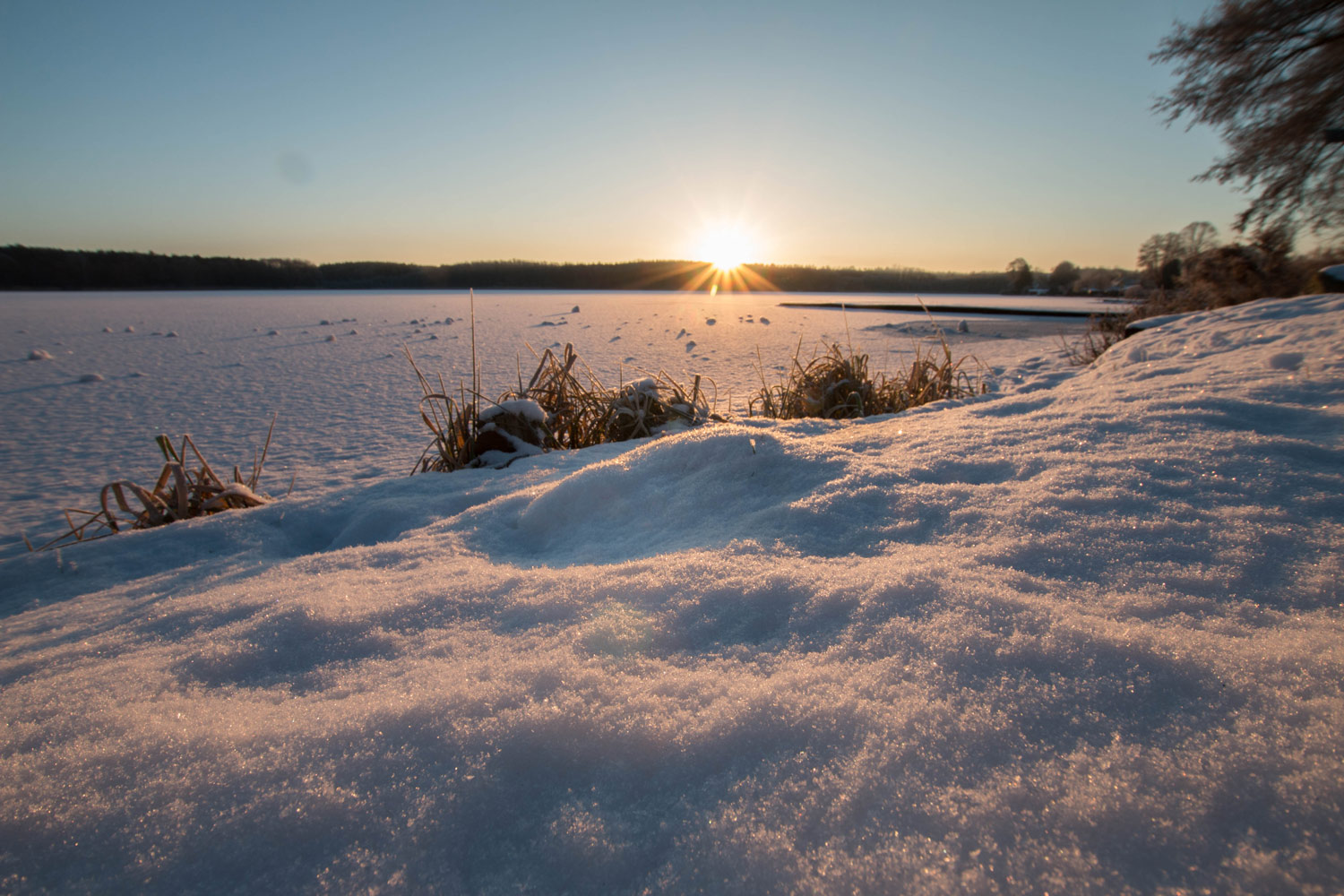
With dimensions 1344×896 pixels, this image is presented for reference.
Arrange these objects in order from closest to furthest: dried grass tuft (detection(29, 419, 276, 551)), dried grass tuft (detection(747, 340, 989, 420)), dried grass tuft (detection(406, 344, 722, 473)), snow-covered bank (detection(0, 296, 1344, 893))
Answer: snow-covered bank (detection(0, 296, 1344, 893)), dried grass tuft (detection(29, 419, 276, 551)), dried grass tuft (detection(406, 344, 722, 473)), dried grass tuft (detection(747, 340, 989, 420))

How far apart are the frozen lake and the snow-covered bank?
90.8 inches

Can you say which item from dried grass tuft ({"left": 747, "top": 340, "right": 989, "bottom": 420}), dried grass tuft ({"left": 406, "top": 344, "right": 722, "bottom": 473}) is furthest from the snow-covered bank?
dried grass tuft ({"left": 747, "top": 340, "right": 989, "bottom": 420})

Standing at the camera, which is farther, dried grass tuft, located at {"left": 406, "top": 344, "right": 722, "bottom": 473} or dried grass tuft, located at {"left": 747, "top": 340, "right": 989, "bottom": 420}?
dried grass tuft, located at {"left": 747, "top": 340, "right": 989, "bottom": 420}

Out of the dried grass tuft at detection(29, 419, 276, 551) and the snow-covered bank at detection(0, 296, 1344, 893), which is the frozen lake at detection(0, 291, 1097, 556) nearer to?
the dried grass tuft at detection(29, 419, 276, 551)

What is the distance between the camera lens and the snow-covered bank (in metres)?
0.43

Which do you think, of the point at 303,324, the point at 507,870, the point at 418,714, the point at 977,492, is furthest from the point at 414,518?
the point at 303,324

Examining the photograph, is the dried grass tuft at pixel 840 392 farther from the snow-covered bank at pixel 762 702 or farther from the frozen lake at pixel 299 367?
the snow-covered bank at pixel 762 702

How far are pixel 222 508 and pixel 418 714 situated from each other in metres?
1.91

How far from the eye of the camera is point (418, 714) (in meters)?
0.59

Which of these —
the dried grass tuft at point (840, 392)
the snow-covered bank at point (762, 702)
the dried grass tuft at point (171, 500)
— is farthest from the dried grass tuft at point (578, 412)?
the snow-covered bank at point (762, 702)

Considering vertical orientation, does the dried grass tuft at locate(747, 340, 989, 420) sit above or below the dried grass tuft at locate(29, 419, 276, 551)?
above

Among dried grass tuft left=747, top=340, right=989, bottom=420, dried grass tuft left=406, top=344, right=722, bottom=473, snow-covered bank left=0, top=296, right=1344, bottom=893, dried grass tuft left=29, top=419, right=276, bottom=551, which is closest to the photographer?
snow-covered bank left=0, top=296, right=1344, bottom=893

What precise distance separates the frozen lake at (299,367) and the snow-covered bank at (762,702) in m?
2.31

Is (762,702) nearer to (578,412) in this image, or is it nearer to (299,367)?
(578,412)
